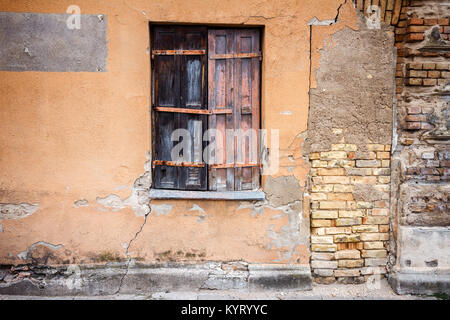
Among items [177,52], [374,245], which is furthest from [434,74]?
[177,52]

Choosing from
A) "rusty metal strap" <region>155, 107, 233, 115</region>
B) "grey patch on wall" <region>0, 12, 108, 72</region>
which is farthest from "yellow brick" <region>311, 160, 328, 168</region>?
"grey patch on wall" <region>0, 12, 108, 72</region>

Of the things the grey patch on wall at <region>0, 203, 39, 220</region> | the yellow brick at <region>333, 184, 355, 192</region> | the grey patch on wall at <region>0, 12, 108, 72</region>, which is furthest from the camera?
the yellow brick at <region>333, 184, 355, 192</region>

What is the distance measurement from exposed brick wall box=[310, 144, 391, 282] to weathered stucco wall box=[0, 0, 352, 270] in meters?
0.15

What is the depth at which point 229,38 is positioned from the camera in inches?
135

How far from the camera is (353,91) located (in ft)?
11.2

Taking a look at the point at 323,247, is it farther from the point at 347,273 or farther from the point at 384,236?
the point at 384,236

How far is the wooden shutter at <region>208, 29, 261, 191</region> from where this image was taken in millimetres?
3443

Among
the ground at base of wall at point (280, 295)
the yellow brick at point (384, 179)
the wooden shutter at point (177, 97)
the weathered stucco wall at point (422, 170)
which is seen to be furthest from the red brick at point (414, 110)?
the wooden shutter at point (177, 97)

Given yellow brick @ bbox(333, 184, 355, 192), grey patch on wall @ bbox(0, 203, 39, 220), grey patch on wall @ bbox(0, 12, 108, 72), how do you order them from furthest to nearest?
yellow brick @ bbox(333, 184, 355, 192)
grey patch on wall @ bbox(0, 203, 39, 220)
grey patch on wall @ bbox(0, 12, 108, 72)

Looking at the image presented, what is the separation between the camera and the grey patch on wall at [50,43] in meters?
3.25

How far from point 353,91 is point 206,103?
4.86 feet

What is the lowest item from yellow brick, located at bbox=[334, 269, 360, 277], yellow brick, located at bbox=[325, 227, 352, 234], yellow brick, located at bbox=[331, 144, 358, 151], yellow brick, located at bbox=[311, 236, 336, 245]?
yellow brick, located at bbox=[334, 269, 360, 277]

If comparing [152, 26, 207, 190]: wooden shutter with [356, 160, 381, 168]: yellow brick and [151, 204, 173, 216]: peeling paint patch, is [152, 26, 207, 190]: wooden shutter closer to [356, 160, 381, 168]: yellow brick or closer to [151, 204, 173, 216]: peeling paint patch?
[151, 204, 173, 216]: peeling paint patch

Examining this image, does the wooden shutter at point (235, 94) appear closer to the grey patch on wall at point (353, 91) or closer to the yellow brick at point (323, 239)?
the grey patch on wall at point (353, 91)
